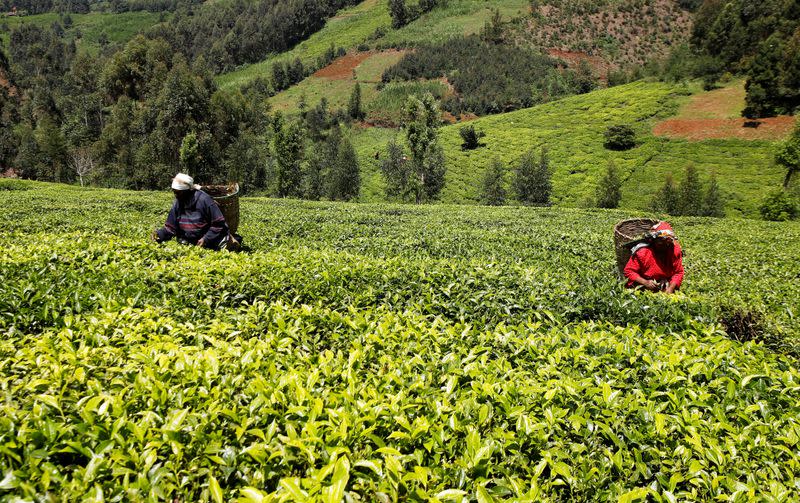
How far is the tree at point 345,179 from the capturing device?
66438mm

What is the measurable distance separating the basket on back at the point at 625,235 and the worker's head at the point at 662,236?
0.33 meters

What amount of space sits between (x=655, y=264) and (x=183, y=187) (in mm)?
8315

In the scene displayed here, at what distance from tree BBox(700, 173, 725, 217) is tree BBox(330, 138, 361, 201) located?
1866 inches

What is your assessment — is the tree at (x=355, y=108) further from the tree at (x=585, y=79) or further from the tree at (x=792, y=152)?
the tree at (x=792, y=152)

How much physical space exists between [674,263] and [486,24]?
146 metres

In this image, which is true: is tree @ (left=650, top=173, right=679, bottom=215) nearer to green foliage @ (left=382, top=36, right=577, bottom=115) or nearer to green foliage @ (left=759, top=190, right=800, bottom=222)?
green foliage @ (left=759, top=190, right=800, bottom=222)

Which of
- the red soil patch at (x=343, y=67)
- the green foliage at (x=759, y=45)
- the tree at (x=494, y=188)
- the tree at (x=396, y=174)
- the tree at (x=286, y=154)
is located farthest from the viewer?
the red soil patch at (x=343, y=67)

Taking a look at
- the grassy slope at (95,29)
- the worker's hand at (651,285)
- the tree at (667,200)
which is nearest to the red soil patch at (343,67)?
the tree at (667,200)

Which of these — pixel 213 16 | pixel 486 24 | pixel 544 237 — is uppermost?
pixel 213 16

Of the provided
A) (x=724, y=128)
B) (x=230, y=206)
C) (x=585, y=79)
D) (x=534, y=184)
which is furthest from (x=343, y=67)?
(x=230, y=206)

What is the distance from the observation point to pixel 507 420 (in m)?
2.69

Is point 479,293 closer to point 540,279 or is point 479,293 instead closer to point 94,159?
point 540,279

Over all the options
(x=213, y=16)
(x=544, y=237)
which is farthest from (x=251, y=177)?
(x=213, y=16)

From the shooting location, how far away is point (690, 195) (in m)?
49.5
